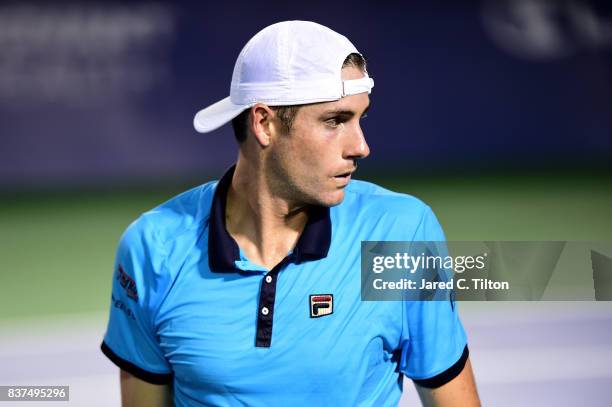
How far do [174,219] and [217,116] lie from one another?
32 centimetres

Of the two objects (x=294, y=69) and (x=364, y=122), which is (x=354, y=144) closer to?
(x=294, y=69)

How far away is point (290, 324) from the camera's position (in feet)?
9.78

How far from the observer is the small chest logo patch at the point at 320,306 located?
9.81 ft

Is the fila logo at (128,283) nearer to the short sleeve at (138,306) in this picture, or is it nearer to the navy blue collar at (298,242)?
the short sleeve at (138,306)

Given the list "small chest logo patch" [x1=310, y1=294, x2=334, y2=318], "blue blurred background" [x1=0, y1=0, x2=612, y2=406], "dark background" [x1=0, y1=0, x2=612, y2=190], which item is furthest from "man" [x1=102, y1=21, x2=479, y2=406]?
"dark background" [x1=0, y1=0, x2=612, y2=190]

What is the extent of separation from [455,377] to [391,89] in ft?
24.1

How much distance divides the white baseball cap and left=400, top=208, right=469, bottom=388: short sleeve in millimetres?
488

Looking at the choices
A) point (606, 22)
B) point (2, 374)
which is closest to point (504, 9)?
point (606, 22)

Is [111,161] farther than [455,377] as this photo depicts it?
Yes

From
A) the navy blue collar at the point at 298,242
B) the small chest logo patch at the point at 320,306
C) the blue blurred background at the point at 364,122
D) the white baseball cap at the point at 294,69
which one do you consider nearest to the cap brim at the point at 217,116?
the white baseball cap at the point at 294,69

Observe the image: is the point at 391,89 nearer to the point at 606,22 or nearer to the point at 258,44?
the point at 606,22

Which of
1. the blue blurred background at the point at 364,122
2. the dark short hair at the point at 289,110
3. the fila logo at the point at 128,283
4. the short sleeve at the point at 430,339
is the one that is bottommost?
the short sleeve at the point at 430,339

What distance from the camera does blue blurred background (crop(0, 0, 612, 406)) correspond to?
9.58 meters

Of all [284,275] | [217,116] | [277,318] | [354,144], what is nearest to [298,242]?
[284,275]
